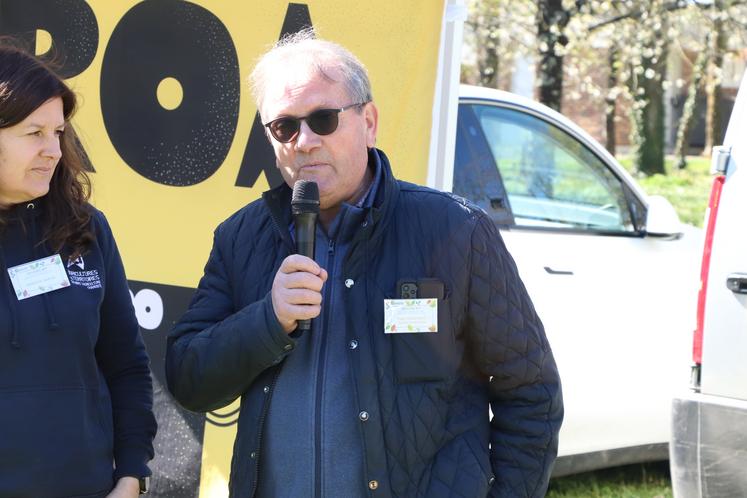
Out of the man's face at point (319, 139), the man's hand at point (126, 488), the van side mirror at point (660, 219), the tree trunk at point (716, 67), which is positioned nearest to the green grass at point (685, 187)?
the tree trunk at point (716, 67)

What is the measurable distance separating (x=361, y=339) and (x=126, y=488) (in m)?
0.67

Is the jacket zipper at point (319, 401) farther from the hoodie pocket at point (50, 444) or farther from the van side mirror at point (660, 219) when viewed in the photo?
the van side mirror at point (660, 219)

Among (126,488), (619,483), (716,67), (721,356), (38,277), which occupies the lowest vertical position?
(619,483)

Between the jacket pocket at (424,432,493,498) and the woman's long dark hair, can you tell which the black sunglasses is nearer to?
the woman's long dark hair

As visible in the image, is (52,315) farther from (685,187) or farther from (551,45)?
(685,187)

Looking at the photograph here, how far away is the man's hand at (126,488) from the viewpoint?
7.83 feet

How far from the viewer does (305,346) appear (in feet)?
7.43

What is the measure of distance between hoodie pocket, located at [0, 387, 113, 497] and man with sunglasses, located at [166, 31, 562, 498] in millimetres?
224

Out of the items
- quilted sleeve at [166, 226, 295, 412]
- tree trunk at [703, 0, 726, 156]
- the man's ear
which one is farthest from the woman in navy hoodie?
tree trunk at [703, 0, 726, 156]

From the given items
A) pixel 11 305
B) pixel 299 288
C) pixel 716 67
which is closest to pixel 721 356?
pixel 299 288

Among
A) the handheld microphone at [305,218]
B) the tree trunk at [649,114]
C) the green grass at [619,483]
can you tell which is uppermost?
the tree trunk at [649,114]

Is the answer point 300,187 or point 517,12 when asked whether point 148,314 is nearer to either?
point 300,187

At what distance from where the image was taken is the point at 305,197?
85.4 inches

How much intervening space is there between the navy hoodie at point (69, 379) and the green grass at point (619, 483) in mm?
3159
